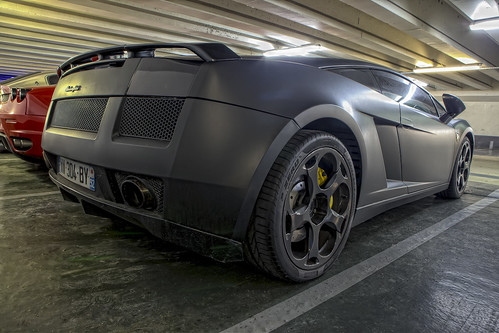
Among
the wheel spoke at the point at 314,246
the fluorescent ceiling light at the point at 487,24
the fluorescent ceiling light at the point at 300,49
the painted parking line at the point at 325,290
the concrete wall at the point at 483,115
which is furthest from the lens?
the concrete wall at the point at 483,115

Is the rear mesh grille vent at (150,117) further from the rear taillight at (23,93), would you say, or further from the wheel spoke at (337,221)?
the rear taillight at (23,93)

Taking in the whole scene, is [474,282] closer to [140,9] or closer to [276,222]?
[276,222]

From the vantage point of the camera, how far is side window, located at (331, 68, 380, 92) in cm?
197

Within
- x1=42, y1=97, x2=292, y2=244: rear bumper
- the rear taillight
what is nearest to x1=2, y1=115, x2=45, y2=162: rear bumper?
the rear taillight

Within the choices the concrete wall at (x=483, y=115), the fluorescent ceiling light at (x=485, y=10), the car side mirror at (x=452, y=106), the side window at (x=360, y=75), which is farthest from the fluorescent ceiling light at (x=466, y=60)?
the side window at (x=360, y=75)

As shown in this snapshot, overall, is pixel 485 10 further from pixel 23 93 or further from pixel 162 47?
pixel 23 93

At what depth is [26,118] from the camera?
3.73 m

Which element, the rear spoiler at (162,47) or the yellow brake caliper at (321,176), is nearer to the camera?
the rear spoiler at (162,47)

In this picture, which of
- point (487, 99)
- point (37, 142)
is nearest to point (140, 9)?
point (37, 142)

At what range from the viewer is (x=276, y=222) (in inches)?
56.2

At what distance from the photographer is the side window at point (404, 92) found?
2.36 metres

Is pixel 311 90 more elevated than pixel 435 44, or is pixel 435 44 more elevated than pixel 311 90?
pixel 435 44

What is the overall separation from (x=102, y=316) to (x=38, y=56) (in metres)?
14.0

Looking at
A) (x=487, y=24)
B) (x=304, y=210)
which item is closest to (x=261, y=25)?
(x=487, y=24)
